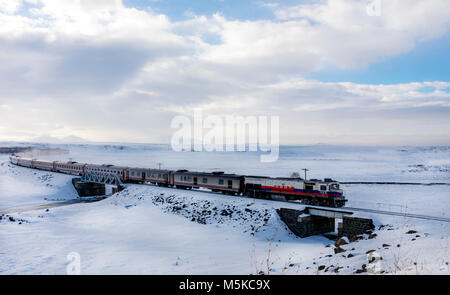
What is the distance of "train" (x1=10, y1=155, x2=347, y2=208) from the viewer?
3294cm

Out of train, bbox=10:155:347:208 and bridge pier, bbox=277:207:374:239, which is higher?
train, bbox=10:155:347:208

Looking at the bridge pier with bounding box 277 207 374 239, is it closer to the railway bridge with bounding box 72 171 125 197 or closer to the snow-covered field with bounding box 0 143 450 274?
the snow-covered field with bounding box 0 143 450 274

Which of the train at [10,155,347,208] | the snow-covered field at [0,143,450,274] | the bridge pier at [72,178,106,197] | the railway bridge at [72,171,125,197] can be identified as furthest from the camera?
the bridge pier at [72,178,106,197]

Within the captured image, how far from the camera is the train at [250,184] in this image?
3294 centimetres

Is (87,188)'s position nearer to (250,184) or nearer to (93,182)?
(93,182)

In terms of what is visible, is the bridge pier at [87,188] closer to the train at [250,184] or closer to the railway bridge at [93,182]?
the railway bridge at [93,182]

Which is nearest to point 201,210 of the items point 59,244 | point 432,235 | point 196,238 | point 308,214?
point 196,238

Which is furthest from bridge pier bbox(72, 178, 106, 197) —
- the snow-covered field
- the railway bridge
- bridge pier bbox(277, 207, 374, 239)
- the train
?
bridge pier bbox(277, 207, 374, 239)

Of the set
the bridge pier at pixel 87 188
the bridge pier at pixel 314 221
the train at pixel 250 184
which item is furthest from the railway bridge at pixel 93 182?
the bridge pier at pixel 314 221

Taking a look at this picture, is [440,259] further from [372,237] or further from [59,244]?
[59,244]

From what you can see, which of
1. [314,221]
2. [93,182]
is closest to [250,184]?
[314,221]

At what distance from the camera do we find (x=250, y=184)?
39.8 metres

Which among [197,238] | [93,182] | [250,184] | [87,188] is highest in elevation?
[250,184]
